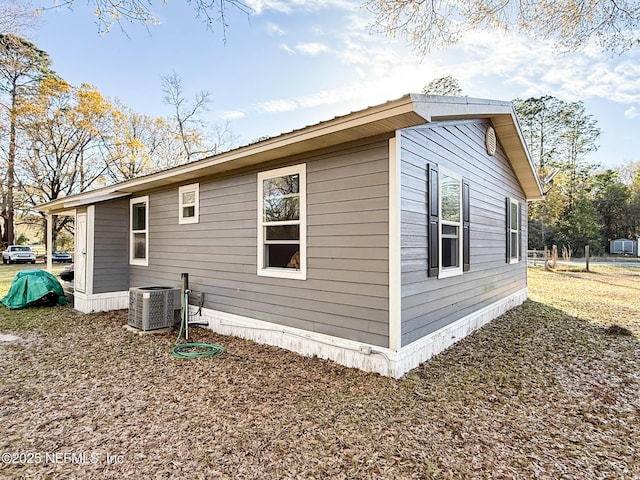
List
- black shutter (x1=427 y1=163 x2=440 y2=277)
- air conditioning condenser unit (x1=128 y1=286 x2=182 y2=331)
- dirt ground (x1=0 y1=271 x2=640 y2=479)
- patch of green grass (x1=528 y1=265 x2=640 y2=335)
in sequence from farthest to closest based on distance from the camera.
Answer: patch of green grass (x1=528 y1=265 x2=640 y2=335), air conditioning condenser unit (x1=128 y1=286 x2=182 y2=331), black shutter (x1=427 y1=163 x2=440 y2=277), dirt ground (x1=0 y1=271 x2=640 y2=479)

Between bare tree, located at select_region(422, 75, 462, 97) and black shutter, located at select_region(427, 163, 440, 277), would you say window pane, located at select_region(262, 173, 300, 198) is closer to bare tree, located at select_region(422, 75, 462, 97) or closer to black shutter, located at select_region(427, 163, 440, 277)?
black shutter, located at select_region(427, 163, 440, 277)

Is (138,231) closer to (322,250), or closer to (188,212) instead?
(188,212)

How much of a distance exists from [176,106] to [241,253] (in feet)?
63.9

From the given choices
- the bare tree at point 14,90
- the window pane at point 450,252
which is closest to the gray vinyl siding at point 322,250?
the window pane at point 450,252

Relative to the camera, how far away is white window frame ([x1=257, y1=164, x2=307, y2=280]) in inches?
169

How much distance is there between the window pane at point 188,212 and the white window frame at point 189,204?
18 mm

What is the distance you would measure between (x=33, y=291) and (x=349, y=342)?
291 inches

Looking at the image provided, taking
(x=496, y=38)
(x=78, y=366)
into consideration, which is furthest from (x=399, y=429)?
(x=496, y=38)

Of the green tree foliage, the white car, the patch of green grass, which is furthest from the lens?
the green tree foliage

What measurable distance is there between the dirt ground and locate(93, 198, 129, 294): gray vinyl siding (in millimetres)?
2395

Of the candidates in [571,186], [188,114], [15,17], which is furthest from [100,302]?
[571,186]

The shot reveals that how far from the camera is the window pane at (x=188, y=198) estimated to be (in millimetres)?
6094

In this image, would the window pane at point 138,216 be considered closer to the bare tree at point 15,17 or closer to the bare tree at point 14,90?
the bare tree at point 15,17

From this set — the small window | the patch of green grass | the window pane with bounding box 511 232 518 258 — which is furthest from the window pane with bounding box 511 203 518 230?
the patch of green grass
